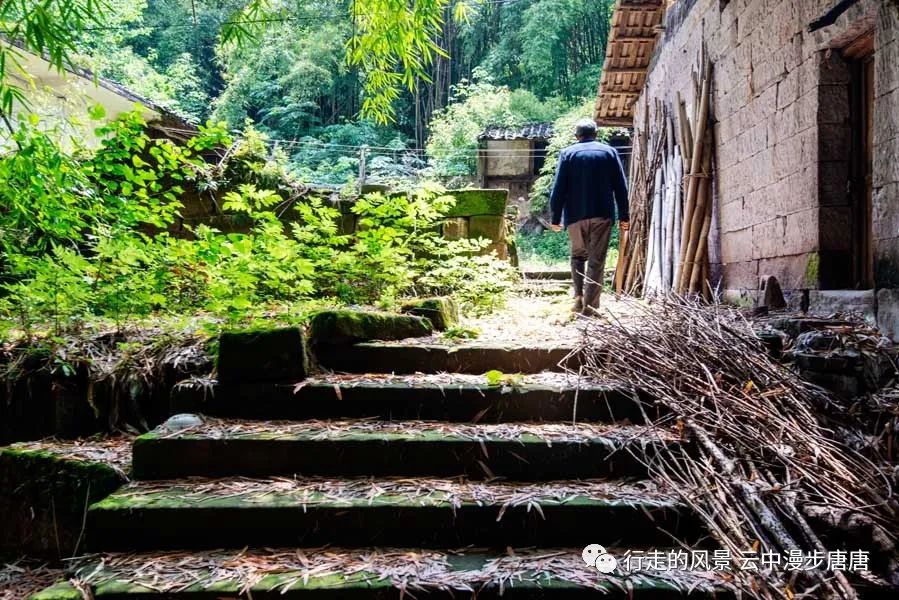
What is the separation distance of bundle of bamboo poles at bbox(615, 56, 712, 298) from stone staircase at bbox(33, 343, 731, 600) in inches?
81.7

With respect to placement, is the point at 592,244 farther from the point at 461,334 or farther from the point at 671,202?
the point at 461,334

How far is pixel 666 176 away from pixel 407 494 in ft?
18.1

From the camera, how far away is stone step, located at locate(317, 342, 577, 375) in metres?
3.12

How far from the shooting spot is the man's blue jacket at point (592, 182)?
4.90 meters

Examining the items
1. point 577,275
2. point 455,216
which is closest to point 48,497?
point 577,275

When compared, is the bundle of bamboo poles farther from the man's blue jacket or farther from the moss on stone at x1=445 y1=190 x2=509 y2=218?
the moss on stone at x1=445 y1=190 x2=509 y2=218

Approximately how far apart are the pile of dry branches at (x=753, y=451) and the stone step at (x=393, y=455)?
0.19 m

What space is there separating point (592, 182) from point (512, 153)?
45.3 feet

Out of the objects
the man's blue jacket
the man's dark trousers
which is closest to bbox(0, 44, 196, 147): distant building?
the man's blue jacket

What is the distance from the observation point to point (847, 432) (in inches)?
88.0

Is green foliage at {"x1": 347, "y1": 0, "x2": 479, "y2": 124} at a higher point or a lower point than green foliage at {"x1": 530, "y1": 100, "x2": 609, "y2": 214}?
lower

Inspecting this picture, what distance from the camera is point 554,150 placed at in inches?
603

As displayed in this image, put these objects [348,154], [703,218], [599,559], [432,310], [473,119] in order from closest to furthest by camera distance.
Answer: [599,559]
[432,310]
[703,218]
[473,119]
[348,154]

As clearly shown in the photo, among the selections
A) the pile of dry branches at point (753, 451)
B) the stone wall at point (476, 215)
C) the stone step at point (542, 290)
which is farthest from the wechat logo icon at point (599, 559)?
the stone step at point (542, 290)
